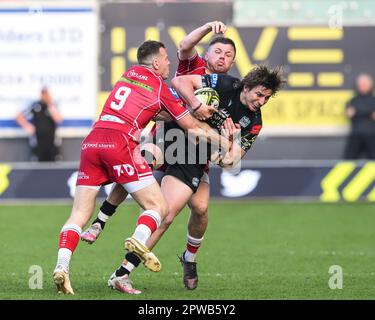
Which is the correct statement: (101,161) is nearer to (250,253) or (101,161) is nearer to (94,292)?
(94,292)

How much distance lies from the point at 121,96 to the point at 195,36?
3.65 feet

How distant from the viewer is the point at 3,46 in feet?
63.4

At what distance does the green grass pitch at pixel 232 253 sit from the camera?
9492 mm

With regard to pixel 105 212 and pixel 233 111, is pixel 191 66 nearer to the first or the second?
pixel 233 111

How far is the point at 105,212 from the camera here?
969 cm

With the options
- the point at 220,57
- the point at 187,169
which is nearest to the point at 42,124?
the point at 220,57

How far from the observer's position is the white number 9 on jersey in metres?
9.08

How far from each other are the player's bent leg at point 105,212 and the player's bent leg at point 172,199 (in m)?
0.44

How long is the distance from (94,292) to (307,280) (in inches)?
90.7

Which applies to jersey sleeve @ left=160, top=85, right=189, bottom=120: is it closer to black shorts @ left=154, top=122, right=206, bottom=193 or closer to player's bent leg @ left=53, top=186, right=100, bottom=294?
black shorts @ left=154, top=122, right=206, bottom=193

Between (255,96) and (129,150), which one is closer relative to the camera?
(129,150)

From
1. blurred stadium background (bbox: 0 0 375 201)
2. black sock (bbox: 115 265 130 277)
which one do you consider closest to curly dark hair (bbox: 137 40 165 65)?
black sock (bbox: 115 265 130 277)
